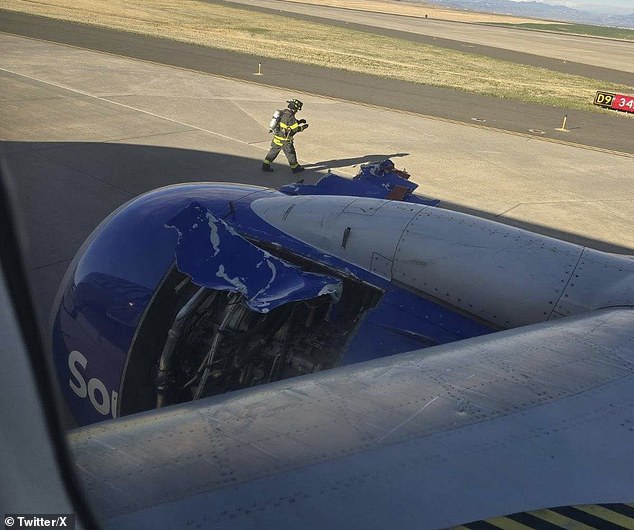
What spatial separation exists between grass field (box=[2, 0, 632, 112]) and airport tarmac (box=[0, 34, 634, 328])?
13487 mm

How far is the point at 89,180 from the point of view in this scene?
15039 millimetres

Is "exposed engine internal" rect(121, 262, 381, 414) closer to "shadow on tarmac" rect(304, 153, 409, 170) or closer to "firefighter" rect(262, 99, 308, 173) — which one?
"firefighter" rect(262, 99, 308, 173)

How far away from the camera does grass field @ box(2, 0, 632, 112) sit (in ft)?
132

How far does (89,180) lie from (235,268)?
1095 cm

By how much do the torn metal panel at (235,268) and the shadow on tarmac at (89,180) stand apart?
4860mm

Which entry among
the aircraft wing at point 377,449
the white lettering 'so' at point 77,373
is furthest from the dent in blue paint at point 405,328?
the white lettering 'so' at point 77,373

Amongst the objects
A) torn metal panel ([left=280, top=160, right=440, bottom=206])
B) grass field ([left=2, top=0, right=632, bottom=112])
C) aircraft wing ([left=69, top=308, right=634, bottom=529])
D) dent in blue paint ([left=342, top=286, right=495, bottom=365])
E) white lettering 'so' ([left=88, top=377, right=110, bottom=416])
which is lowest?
white lettering 'so' ([left=88, top=377, right=110, bottom=416])

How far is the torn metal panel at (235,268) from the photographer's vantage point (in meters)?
5.25

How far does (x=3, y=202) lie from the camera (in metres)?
1.86

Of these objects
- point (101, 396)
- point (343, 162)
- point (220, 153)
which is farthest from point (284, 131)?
point (101, 396)

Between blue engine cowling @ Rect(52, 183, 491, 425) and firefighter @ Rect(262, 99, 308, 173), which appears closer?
blue engine cowling @ Rect(52, 183, 491, 425)

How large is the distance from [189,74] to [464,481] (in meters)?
32.0

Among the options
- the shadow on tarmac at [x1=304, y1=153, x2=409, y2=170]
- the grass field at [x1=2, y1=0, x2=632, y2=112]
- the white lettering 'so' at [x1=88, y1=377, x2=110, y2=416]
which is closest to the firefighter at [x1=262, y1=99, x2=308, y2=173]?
the shadow on tarmac at [x1=304, y1=153, x2=409, y2=170]

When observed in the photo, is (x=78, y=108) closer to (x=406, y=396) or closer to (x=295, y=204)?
(x=295, y=204)
